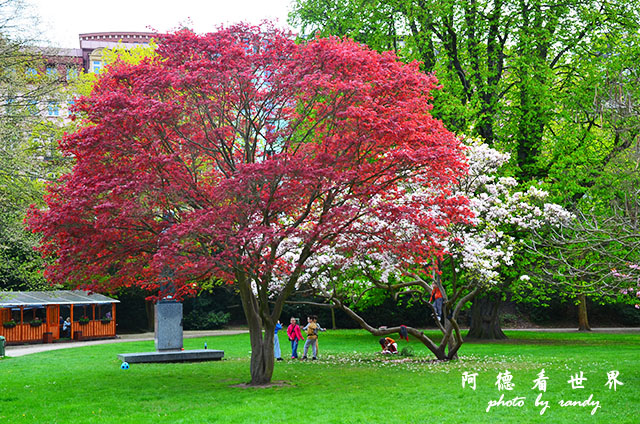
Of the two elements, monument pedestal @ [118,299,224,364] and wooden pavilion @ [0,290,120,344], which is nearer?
monument pedestal @ [118,299,224,364]

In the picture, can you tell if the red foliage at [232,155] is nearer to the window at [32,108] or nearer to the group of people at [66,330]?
the window at [32,108]

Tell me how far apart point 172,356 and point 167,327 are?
1.30 metres

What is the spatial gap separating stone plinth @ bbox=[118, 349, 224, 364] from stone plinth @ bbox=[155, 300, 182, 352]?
54 cm

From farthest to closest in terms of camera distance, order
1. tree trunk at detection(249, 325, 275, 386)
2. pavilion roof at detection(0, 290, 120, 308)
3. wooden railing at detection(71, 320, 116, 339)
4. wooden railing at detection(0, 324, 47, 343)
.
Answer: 1. wooden railing at detection(71, 320, 116, 339)
2. wooden railing at detection(0, 324, 47, 343)
3. pavilion roof at detection(0, 290, 120, 308)
4. tree trunk at detection(249, 325, 275, 386)

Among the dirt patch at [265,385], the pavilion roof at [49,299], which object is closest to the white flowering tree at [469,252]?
the dirt patch at [265,385]

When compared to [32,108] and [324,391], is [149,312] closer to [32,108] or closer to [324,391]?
[32,108]

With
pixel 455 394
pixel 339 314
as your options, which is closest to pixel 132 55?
pixel 339 314

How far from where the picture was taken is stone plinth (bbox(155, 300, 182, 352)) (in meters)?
21.8

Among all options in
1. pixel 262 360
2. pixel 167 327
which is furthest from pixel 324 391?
pixel 167 327

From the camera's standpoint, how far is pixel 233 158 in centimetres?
1527

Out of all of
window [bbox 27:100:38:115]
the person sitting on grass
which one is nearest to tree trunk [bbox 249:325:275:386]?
the person sitting on grass

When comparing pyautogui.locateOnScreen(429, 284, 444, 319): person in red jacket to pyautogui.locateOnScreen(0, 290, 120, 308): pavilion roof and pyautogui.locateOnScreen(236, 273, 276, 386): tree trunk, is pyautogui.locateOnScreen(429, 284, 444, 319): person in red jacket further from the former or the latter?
pyautogui.locateOnScreen(0, 290, 120, 308): pavilion roof

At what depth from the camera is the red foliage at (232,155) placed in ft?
44.0

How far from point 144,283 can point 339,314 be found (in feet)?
91.7
